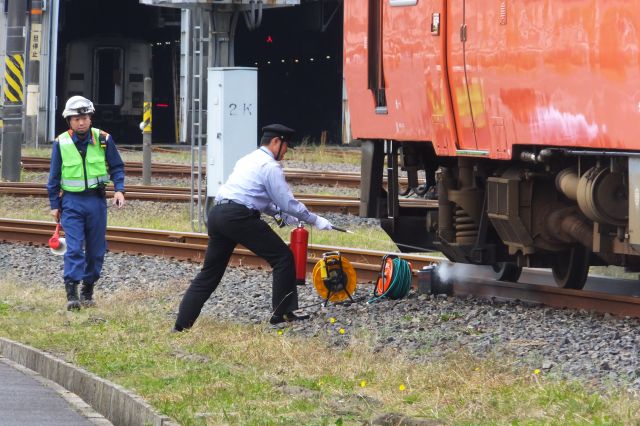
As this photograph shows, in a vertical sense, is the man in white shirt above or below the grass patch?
above

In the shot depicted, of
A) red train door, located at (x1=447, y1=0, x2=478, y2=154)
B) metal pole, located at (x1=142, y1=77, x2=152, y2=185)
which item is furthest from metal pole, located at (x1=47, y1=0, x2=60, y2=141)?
red train door, located at (x1=447, y1=0, x2=478, y2=154)

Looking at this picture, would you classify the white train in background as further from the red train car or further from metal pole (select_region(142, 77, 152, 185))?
the red train car

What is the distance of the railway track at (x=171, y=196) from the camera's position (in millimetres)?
18500

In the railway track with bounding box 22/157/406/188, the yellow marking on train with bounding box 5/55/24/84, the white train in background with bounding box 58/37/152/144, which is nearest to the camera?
the railway track with bounding box 22/157/406/188

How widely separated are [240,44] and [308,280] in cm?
3366

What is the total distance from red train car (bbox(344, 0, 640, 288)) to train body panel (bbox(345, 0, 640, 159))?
0.01m

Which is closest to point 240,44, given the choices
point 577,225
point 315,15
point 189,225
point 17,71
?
point 315,15

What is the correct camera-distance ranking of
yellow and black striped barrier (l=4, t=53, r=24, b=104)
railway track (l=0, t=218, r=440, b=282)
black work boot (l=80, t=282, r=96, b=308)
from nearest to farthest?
1. black work boot (l=80, t=282, r=96, b=308)
2. railway track (l=0, t=218, r=440, b=282)
3. yellow and black striped barrier (l=4, t=53, r=24, b=104)

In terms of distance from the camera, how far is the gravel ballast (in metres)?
8.55

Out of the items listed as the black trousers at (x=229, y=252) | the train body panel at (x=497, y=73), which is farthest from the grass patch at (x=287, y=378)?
the train body panel at (x=497, y=73)

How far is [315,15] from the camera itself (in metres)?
41.0

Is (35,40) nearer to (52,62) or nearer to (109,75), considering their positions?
(52,62)

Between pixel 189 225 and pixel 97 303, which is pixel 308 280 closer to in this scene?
pixel 97 303

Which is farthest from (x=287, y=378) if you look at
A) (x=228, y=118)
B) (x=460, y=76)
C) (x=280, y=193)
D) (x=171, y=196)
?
(x=171, y=196)
